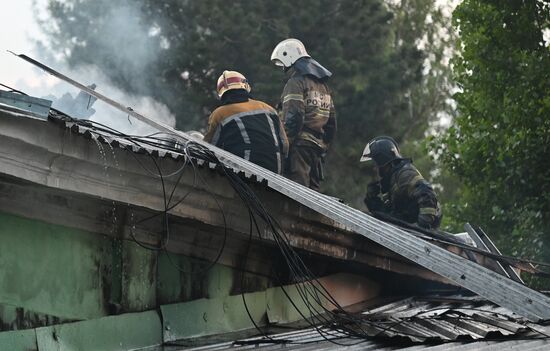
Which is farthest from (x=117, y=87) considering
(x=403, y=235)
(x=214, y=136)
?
(x=403, y=235)

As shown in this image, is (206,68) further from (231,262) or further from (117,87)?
(231,262)

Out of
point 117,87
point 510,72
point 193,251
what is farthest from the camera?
point 117,87

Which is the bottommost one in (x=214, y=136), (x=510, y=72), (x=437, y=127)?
(x=214, y=136)

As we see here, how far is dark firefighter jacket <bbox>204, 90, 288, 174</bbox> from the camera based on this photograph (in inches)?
381

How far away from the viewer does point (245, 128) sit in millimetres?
9727

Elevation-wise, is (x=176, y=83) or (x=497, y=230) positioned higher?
(x=176, y=83)

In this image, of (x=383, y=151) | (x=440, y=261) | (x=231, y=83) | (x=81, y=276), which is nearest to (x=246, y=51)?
(x=383, y=151)

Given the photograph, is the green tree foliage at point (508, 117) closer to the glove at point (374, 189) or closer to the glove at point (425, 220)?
the glove at point (374, 189)

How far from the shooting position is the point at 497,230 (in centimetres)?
1752

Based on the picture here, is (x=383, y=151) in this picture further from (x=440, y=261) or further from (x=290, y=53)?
(x=440, y=261)

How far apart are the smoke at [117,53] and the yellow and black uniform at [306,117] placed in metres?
10.0

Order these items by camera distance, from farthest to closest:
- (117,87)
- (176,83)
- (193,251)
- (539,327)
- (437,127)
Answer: (437,127)
(176,83)
(117,87)
(193,251)
(539,327)

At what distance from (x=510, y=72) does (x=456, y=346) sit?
1107 centimetres

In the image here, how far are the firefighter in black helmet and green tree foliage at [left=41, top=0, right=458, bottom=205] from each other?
979 centimetres
